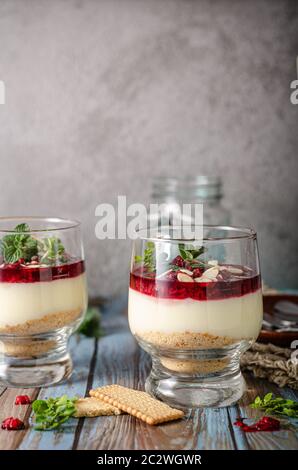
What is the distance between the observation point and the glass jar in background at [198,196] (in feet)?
7.21

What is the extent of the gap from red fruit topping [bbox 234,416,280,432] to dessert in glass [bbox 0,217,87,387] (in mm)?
480

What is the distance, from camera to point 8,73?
227 cm

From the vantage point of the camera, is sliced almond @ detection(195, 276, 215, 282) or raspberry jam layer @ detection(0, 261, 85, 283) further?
raspberry jam layer @ detection(0, 261, 85, 283)

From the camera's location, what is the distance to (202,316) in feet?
4.28

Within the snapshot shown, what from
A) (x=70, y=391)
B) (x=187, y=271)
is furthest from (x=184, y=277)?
(x=70, y=391)

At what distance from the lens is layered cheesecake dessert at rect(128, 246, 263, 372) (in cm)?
130

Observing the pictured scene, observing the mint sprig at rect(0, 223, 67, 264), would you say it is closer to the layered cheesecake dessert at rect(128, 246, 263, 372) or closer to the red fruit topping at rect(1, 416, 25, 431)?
the layered cheesecake dessert at rect(128, 246, 263, 372)

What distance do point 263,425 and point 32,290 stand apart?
58cm

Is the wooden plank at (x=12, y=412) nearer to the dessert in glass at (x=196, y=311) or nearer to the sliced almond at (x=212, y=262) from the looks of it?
the dessert in glass at (x=196, y=311)

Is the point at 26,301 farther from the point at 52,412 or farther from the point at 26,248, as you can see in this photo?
the point at 52,412

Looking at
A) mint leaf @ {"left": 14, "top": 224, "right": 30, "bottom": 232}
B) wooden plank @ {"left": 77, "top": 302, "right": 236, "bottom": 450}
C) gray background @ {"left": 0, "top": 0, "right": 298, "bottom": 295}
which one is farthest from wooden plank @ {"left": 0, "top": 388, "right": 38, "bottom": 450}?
gray background @ {"left": 0, "top": 0, "right": 298, "bottom": 295}

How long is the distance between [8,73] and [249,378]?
4.51 feet

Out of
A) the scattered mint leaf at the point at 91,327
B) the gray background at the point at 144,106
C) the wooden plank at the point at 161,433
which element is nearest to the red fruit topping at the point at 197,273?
the wooden plank at the point at 161,433

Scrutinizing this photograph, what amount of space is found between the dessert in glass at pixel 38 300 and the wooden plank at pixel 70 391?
42mm
